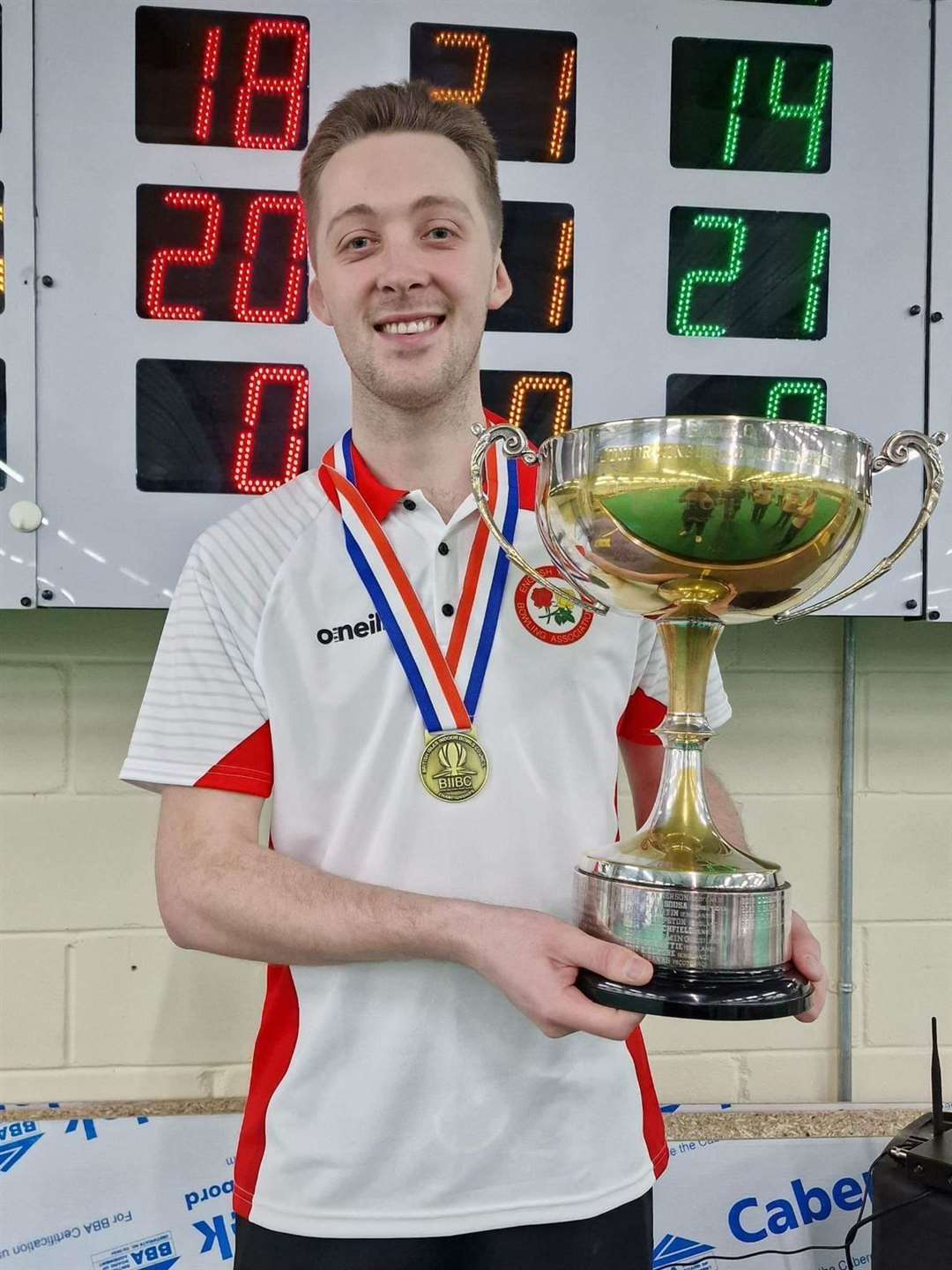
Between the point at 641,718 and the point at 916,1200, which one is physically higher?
the point at 641,718

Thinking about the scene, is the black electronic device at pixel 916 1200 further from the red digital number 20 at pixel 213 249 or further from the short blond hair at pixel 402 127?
the red digital number 20 at pixel 213 249

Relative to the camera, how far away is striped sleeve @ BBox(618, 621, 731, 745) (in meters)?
1.21

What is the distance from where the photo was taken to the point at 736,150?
157 centimetres

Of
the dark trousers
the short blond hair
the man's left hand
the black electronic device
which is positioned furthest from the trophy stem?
the black electronic device

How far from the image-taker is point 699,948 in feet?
2.64

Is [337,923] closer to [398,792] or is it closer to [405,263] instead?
[398,792]

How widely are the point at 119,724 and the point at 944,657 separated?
140cm

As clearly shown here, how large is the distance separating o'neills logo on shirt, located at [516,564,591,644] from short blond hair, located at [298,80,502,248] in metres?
0.41

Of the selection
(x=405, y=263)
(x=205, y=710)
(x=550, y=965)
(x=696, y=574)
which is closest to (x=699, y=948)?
(x=550, y=965)

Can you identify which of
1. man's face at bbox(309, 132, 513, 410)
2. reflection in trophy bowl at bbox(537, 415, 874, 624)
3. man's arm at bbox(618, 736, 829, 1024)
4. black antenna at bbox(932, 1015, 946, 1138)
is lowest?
black antenna at bbox(932, 1015, 946, 1138)

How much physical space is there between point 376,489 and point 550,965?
548 millimetres

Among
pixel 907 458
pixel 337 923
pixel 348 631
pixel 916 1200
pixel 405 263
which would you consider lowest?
pixel 916 1200

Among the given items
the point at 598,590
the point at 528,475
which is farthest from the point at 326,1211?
the point at 528,475

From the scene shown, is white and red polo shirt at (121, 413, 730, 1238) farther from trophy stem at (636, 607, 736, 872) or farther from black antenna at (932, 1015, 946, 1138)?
black antenna at (932, 1015, 946, 1138)
